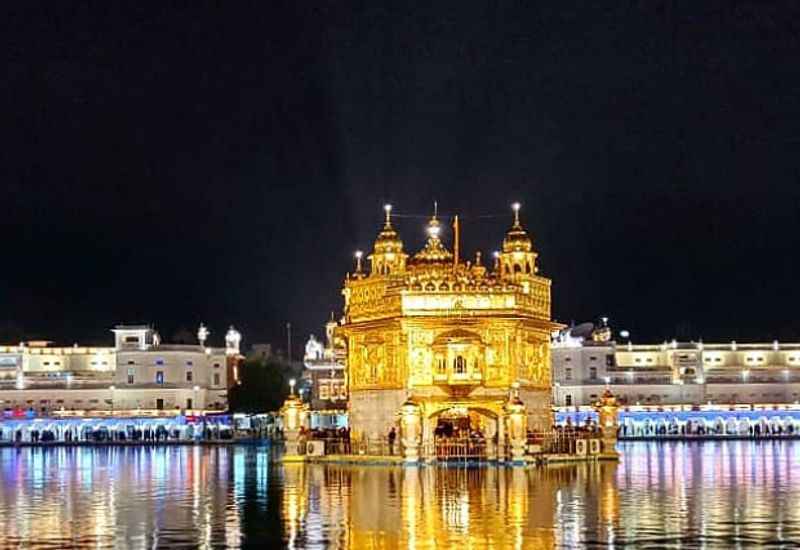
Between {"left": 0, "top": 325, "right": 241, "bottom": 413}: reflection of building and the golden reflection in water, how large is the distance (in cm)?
7182

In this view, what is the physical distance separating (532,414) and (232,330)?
283ft

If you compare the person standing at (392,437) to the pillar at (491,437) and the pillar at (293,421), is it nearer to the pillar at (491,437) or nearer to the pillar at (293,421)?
the pillar at (491,437)

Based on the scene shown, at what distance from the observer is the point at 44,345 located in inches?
4811

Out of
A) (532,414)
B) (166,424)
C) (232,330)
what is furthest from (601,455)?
(232,330)

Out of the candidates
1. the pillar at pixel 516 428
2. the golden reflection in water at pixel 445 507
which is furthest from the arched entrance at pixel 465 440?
the golden reflection in water at pixel 445 507

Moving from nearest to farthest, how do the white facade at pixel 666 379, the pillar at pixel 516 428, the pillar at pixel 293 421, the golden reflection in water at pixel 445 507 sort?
the golden reflection in water at pixel 445 507 → the pillar at pixel 516 428 → the pillar at pixel 293 421 → the white facade at pixel 666 379

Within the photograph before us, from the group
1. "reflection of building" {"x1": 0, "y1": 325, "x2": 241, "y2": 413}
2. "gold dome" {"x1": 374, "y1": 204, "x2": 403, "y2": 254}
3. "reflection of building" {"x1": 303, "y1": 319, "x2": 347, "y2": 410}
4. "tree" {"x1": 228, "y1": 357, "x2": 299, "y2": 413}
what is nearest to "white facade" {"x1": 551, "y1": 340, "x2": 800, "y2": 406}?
"reflection of building" {"x1": 303, "y1": 319, "x2": 347, "y2": 410}

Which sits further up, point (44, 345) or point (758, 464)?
point (44, 345)

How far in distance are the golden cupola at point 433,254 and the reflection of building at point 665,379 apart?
63.6 metres

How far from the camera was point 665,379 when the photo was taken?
12006 cm

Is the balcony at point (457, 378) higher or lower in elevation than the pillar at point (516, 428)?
higher

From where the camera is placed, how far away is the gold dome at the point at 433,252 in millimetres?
53219

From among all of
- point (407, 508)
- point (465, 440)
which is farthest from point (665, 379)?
point (407, 508)

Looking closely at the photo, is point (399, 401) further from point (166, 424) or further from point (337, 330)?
point (166, 424)
